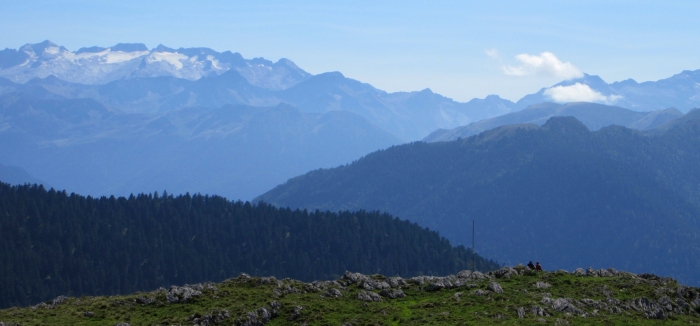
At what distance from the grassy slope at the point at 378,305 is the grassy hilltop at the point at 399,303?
99 mm

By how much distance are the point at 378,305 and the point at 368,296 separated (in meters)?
2.71

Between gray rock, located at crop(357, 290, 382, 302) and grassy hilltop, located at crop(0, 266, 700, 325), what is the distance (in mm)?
106

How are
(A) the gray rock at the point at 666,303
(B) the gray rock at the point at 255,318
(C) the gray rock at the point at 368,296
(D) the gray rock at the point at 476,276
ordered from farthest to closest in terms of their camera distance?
1. (D) the gray rock at the point at 476,276
2. (C) the gray rock at the point at 368,296
3. (A) the gray rock at the point at 666,303
4. (B) the gray rock at the point at 255,318

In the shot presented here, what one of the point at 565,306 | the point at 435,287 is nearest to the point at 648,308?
the point at 565,306

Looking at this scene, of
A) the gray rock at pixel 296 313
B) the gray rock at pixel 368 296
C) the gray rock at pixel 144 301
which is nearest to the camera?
the gray rock at pixel 296 313

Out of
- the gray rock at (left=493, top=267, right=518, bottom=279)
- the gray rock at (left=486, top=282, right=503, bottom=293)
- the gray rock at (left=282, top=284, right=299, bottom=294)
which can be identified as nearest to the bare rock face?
the gray rock at (left=486, top=282, right=503, bottom=293)

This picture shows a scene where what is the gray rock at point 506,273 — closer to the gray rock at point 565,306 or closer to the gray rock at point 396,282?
the gray rock at point 396,282

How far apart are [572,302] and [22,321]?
53553 millimetres

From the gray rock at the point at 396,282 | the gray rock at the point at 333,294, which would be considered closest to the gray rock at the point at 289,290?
the gray rock at the point at 333,294

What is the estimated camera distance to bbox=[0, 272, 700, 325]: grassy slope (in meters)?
68.5

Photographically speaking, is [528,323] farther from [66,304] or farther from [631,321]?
[66,304]

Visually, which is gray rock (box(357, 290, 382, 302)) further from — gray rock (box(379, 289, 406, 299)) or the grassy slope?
gray rock (box(379, 289, 406, 299))

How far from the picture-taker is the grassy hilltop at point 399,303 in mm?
68875

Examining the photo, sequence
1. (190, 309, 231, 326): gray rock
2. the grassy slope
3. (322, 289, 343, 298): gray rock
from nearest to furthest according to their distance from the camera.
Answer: the grassy slope, (190, 309, 231, 326): gray rock, (322, 289, 343, 298): gray rock
